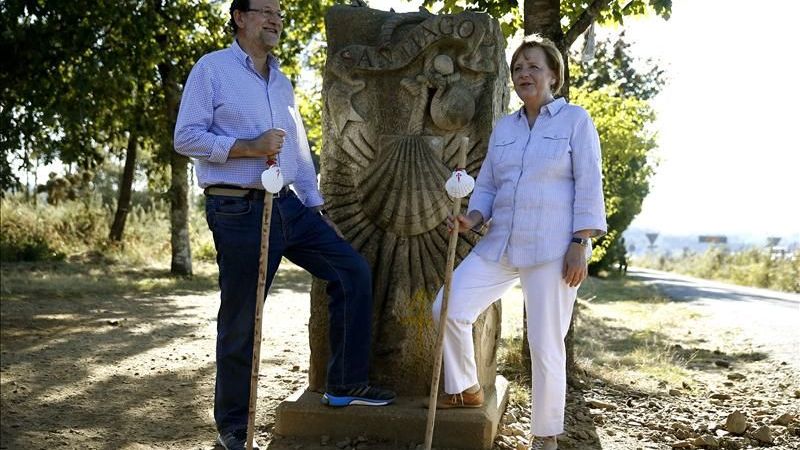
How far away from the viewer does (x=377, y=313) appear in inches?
179

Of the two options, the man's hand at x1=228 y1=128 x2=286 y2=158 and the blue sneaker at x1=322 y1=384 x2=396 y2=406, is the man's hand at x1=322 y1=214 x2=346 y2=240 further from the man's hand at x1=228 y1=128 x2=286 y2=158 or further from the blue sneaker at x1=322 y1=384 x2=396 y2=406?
the blue sneaker at x1=322 y1=384 x2=396 y2=406

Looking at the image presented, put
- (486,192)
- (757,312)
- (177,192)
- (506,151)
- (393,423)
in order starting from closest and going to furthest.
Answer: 1. (506,151)
2. (486,192)
3. (393,423)
4. (757,312)
5. (177,192)

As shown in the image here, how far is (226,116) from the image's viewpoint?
378 cm

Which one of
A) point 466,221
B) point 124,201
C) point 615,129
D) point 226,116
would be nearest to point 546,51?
point 466,221

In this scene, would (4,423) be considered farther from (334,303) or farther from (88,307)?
(88,307)

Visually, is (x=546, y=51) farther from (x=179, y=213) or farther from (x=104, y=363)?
(x=179, y=213)

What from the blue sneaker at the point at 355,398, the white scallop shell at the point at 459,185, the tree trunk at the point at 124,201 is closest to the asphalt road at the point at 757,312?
the blue sneaker at the point at 355,398

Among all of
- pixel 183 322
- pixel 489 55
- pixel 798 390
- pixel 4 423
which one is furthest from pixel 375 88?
pixel 183 322

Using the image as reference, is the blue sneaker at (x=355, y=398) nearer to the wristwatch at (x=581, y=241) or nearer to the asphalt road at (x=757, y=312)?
the wristwatch at (x=581, y=241)

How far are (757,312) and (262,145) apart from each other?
9.43 m

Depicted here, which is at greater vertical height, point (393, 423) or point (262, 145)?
point (262, 145)

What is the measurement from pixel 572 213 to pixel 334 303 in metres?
1.33

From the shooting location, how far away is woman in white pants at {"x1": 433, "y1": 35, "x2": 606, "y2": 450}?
362cm

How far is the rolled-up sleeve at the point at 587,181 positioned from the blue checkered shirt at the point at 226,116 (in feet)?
→ 4.61
